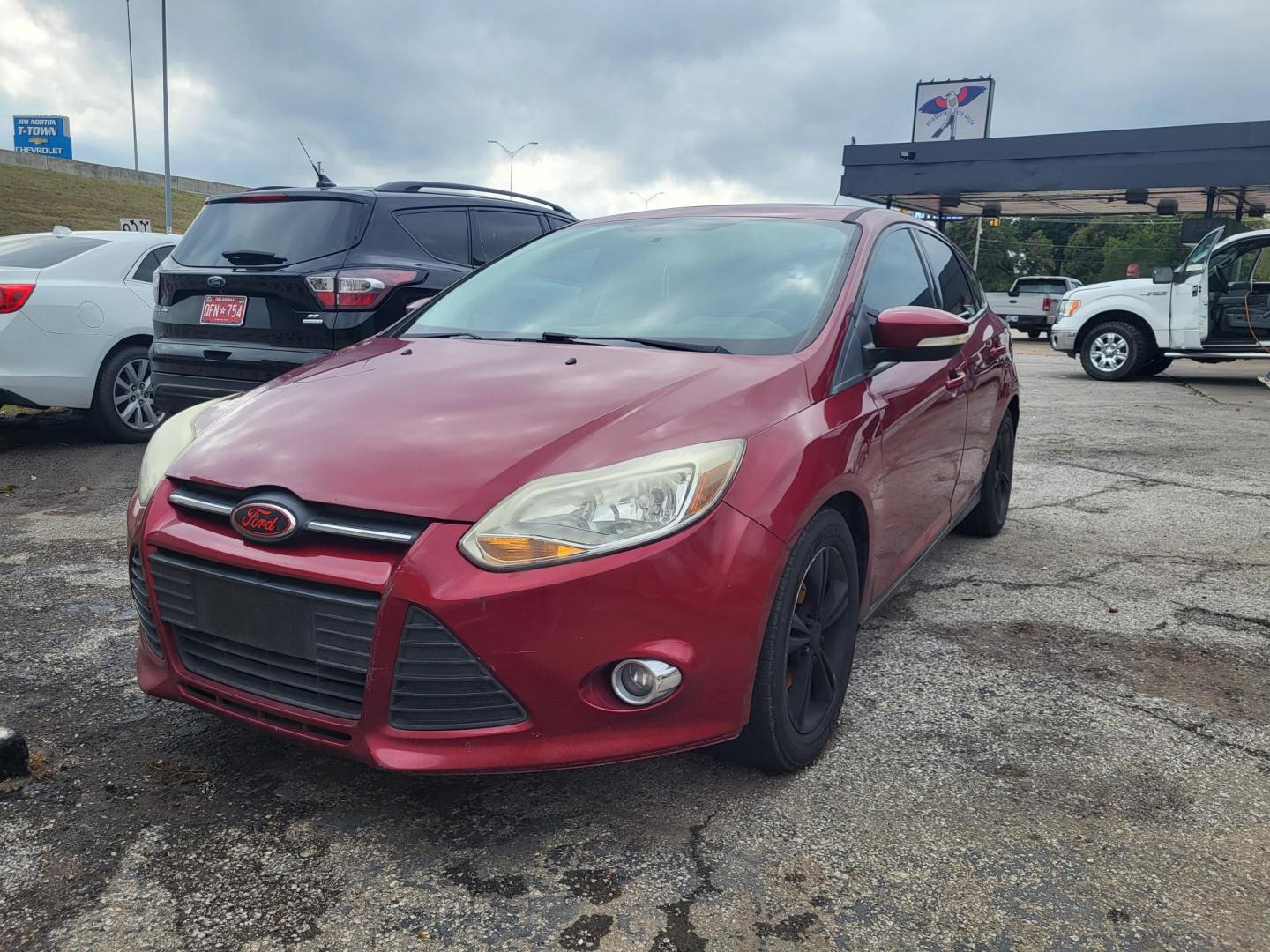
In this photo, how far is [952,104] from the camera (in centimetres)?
4275

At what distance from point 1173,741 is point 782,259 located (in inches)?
72.2

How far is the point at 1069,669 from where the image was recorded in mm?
3406

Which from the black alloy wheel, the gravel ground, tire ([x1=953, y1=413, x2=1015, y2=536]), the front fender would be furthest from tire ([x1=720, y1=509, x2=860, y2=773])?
the front fender

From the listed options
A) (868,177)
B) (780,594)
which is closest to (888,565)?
(780,594)

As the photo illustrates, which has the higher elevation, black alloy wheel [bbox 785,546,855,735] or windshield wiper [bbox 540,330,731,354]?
windshield wiper [bbox 540,330,731,354]

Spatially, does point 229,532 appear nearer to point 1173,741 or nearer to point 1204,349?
point 1173,741

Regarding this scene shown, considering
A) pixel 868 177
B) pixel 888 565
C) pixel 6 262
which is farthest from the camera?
pixel 868 177

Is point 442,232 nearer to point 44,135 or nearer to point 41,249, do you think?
point 41,249

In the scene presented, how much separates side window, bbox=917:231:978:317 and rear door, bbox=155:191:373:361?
3.06 m

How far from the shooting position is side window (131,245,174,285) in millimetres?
7328

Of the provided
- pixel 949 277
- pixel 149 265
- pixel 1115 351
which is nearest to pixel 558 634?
pixel 949 277

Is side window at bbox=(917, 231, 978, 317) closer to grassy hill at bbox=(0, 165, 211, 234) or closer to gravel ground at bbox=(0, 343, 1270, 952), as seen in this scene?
gravel ground at bbox=(0, 343, 1270, 952)

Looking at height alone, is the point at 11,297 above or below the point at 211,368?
above

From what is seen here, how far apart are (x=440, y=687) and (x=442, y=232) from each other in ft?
15.4
